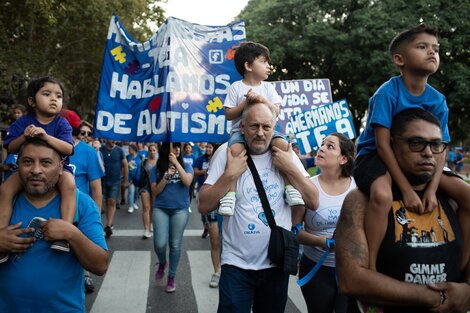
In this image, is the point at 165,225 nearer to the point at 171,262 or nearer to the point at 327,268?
the point at 171,262

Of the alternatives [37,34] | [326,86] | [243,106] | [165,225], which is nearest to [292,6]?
[37,34]

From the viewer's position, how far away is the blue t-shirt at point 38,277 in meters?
2.74

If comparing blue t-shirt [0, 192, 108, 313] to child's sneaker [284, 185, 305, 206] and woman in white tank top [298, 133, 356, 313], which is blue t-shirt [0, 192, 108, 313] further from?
woman in white tank top [298, 133, 356, 313]

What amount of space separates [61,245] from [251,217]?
1269 mm

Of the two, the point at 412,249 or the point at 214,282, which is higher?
the point at 412,249

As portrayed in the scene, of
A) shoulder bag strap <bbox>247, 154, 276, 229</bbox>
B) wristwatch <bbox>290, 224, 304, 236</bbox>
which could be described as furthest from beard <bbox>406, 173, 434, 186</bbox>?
wristwatch <bbox>290, 224, 304, 236</bbox>

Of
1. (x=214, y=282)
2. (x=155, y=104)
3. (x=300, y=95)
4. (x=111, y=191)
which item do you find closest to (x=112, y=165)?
(x=111, y=191)

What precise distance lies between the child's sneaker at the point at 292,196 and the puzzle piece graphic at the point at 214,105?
68.3 inches

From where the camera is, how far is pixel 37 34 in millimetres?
22562

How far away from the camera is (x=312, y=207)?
3.52 m

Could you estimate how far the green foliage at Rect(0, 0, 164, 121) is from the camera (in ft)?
51.0

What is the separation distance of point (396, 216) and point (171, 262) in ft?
14.7

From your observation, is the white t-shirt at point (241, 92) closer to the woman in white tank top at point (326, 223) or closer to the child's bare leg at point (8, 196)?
the woman in white tank top at point (326, 223)

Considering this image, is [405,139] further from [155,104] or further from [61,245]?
[155,104]
